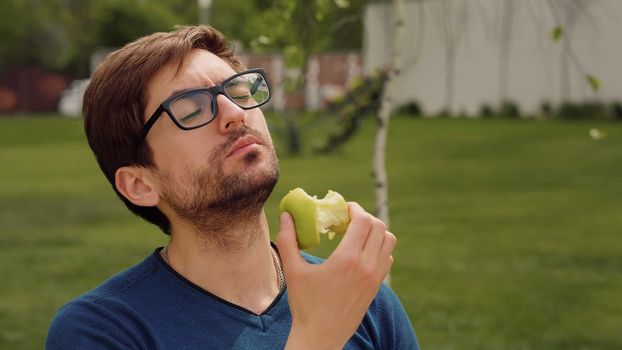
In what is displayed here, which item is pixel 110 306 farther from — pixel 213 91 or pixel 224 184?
pixel 213 91

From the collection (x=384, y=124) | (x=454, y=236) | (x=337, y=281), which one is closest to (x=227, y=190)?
(x=337, y=281)

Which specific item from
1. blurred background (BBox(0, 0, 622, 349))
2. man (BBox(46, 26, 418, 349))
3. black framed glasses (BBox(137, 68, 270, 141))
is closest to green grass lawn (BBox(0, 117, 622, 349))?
blurred background (BBox(0, 0, 622, 349))

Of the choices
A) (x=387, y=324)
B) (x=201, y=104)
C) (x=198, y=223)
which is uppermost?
(x=201, y=104)

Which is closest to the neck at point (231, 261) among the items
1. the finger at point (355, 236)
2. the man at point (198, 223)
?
the man at point (198, 223)

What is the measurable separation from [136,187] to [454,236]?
11075mm

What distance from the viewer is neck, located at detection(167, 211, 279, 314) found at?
280cm

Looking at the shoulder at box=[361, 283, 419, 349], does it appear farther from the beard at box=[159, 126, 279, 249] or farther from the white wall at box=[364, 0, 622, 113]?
the white wall at box=[364, 0, 622, 113]

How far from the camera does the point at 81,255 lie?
1266 cm

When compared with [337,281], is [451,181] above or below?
below

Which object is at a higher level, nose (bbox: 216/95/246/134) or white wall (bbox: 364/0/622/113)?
Result: nose (bbox: 216/95/246/134)

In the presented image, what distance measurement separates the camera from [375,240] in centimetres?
242

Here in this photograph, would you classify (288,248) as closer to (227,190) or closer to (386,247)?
(386,247)

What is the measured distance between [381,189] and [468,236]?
8.57m

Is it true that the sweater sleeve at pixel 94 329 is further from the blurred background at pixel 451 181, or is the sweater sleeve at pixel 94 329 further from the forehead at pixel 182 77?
the blurred background at pixel 451 181
